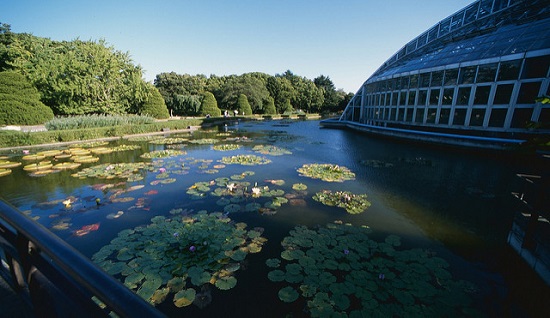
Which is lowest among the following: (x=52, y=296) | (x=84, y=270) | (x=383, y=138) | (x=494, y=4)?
(x=383, y=138)

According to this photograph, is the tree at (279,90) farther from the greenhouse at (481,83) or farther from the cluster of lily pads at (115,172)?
the cluster of lily pads at (115,172)

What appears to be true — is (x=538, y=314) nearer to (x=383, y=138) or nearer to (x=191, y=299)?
(x=191, y=299)

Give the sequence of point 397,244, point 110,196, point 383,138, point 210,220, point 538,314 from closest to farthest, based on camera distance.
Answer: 1. point 538,314
2. point 397,244
3. point 210,220
4. point 110,196
5. point 383,138

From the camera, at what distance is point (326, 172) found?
1032 centimetres

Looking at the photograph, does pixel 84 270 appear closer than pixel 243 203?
Yes

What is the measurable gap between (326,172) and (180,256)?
7200mm

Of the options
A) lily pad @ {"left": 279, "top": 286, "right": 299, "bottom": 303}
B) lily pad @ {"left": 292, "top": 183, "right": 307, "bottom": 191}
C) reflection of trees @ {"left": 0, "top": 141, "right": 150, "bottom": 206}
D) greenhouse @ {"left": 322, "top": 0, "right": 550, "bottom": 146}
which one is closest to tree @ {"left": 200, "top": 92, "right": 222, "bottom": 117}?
greenhouse @ {"left": 322, "top": 0, "right": 550, "bottom": 146}

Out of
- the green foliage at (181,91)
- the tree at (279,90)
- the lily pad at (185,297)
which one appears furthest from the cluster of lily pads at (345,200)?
the tree at (279,90)

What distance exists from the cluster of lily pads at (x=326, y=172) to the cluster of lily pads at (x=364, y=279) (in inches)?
175

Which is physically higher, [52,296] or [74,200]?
[52,296]

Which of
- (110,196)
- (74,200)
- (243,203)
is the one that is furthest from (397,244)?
(74,200)

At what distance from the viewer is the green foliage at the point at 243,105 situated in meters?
48.2

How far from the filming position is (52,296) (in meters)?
1.34

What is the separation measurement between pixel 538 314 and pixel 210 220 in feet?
20.0
